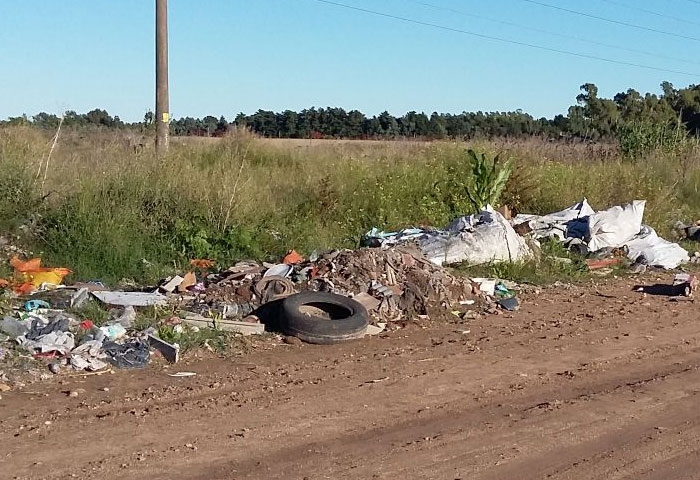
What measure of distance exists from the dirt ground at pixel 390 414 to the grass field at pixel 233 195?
3405mm

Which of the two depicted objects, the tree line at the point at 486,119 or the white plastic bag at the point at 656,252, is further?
the tree line at the point at 486,119

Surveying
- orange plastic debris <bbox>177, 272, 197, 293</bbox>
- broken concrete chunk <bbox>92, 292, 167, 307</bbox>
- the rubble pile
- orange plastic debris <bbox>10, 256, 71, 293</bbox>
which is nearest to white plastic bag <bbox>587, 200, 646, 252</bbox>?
the rubble pile

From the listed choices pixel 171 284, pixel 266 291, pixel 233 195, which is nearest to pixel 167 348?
pixel 266 291

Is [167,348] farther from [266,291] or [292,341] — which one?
[266,291]

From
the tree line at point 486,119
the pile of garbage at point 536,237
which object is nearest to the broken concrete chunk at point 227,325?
the pile of garbage at point 536,237

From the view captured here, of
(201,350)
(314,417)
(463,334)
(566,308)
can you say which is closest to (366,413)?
(314,417)

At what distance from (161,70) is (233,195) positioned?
4.41 metres

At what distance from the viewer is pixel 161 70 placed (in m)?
15.3

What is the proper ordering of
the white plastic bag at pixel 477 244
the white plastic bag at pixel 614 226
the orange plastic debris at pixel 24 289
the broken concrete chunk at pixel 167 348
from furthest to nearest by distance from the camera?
the white plastic bag at pixel 614 226 → the white plastic bag at pixel 477 244 → the orange plastic debris at pixel 24 289 → the broken concrete chunk at pixel 167 348

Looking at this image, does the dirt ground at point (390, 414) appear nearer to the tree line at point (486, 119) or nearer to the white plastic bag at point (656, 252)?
the white plastic bag at point (656, 252)

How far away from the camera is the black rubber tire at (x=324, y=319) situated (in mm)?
8453

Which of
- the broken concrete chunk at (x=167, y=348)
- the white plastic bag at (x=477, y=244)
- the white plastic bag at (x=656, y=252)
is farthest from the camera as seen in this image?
the white plastic bag at (x=656, y=252)

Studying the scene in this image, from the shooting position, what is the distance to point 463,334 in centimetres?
905

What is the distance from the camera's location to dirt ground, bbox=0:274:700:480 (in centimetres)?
525
